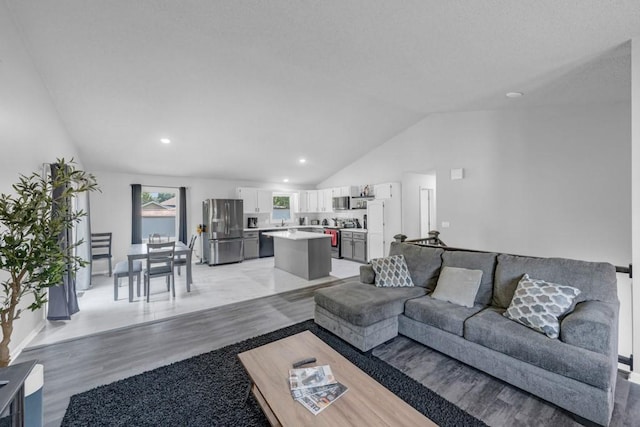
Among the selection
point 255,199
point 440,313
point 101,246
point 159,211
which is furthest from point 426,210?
point 101,246

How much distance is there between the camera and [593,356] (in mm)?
1826

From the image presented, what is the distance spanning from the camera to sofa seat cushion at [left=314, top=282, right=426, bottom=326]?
2684 mm

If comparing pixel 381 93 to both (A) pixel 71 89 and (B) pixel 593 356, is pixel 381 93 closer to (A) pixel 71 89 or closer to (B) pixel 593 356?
(B) pixel 593 356

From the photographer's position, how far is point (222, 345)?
9.52 feet

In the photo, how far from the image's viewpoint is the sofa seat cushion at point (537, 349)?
179 cm

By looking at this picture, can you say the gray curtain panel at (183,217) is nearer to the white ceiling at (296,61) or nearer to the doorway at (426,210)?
the white ceiling at (296,61)

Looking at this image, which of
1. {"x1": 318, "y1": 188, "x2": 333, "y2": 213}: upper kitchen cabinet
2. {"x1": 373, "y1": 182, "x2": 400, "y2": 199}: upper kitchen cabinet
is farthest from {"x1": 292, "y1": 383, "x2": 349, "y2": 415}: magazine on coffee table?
{"x1": 318, "y1": 188, "x2": 333, "y2": 213}: upper kitchen cabinet

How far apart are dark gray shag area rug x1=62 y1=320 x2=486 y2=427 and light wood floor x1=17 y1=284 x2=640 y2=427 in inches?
5.3

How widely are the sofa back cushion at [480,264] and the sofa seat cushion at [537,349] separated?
1.07 ft

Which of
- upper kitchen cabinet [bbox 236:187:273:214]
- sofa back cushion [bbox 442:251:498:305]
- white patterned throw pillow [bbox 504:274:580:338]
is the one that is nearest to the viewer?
white patterned throw pillow [bbox 504:274:580:338]

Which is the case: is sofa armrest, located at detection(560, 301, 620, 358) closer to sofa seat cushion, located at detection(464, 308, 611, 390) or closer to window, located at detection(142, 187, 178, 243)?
sofa seat cushion, located at detection(464, 308, 611, 390)

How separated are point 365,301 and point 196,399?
1.66m

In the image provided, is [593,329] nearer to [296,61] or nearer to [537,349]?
[537,349]

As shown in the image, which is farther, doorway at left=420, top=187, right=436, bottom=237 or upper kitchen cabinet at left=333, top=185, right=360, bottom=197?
upper kitchen cabinet at left=333, top=185, right=360, bottom=197
